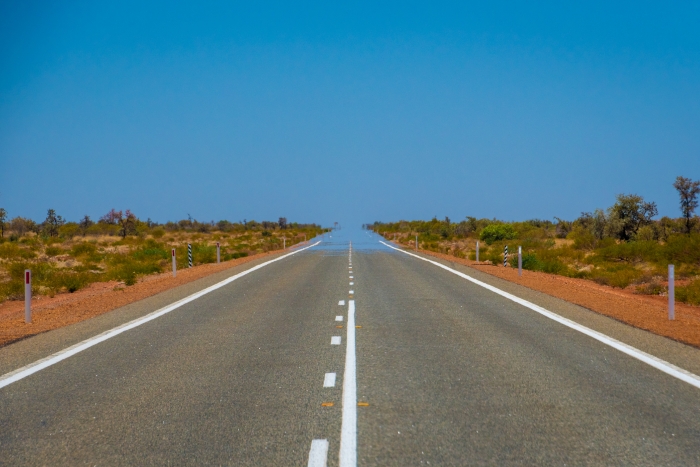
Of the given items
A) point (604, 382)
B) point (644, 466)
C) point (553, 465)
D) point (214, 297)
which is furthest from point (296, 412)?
point (214, 297)

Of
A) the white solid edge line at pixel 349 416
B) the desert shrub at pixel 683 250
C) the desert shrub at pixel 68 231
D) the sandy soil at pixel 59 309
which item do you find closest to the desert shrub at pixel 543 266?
the desert shrub at pixel 683 250

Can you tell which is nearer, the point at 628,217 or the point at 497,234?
the point at 628,217

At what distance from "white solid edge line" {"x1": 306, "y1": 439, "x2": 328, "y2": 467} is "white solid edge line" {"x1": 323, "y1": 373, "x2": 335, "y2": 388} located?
1864 millimetres

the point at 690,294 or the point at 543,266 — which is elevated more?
the point at 543,266

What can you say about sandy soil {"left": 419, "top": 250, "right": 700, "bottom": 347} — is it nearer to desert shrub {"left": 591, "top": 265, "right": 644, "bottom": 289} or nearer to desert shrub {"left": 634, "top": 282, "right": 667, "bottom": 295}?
desert shrub {"left": 634, "top": 282, "right": 667, "bottom": 295}

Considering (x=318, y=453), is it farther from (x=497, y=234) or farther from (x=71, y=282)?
(x=497, y=234)

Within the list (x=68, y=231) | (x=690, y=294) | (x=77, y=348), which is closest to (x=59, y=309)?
(x=77, y=348)

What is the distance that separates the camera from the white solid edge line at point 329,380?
7098 millimetres

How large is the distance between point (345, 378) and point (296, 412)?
1.49 meters

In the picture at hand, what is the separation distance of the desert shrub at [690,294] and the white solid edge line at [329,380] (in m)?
14.2

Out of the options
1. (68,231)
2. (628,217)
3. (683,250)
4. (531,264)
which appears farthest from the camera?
(68,231)

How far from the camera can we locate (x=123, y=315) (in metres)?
13.4

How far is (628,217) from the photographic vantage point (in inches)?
2003

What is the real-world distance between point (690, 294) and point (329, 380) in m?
14.8
